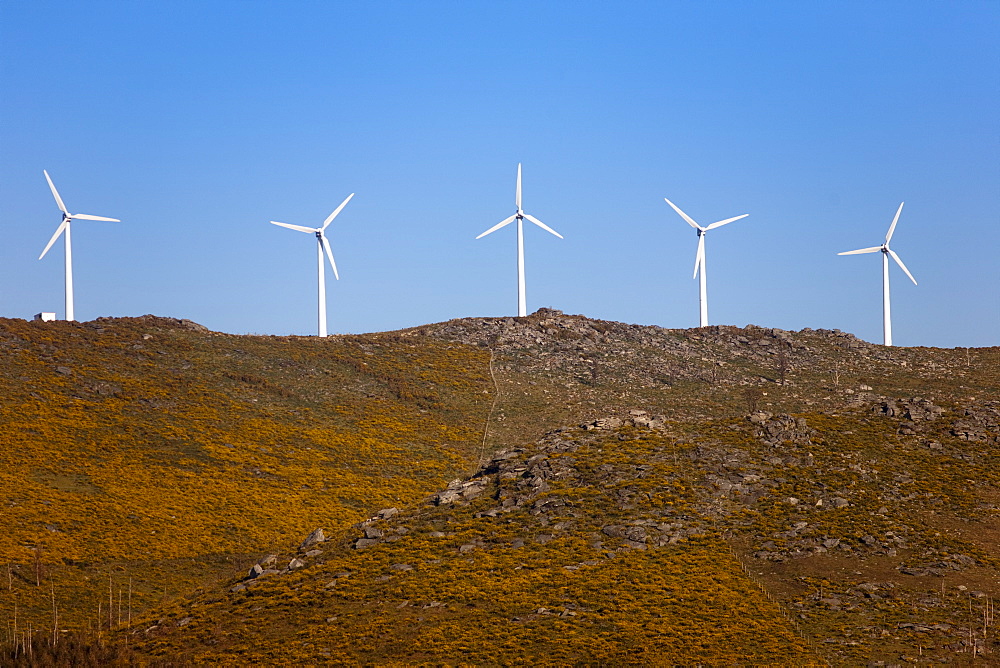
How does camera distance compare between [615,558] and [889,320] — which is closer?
[615,558]

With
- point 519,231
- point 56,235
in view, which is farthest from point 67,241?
point 519,231

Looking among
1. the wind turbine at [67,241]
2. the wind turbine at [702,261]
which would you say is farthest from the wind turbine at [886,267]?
the wind turbine at [67,241]

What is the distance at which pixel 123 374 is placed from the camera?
429 feet

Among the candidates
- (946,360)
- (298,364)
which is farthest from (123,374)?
(946,360)

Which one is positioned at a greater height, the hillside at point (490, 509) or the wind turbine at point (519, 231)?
the wind turbine at point (519, 231)

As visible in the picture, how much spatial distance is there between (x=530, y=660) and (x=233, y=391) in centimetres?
7963

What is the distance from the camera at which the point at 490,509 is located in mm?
83938

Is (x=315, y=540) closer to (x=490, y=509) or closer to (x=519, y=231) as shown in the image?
(x=490, y=509)

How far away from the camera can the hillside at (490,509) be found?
65.6 meters

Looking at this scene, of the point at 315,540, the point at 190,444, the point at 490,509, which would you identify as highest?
the point at 190,444

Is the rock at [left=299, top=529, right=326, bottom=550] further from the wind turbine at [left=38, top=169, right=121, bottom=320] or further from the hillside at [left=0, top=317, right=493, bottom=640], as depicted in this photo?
the wind turbine at [left=38, top=169, right=121, bottom=320]

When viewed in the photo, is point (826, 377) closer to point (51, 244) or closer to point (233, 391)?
point (233, 391)

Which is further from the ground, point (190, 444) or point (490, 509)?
point (190, 444)

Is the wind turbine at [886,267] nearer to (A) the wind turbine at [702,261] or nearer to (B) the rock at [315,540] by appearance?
(A) the wind turbine at [702,261]
